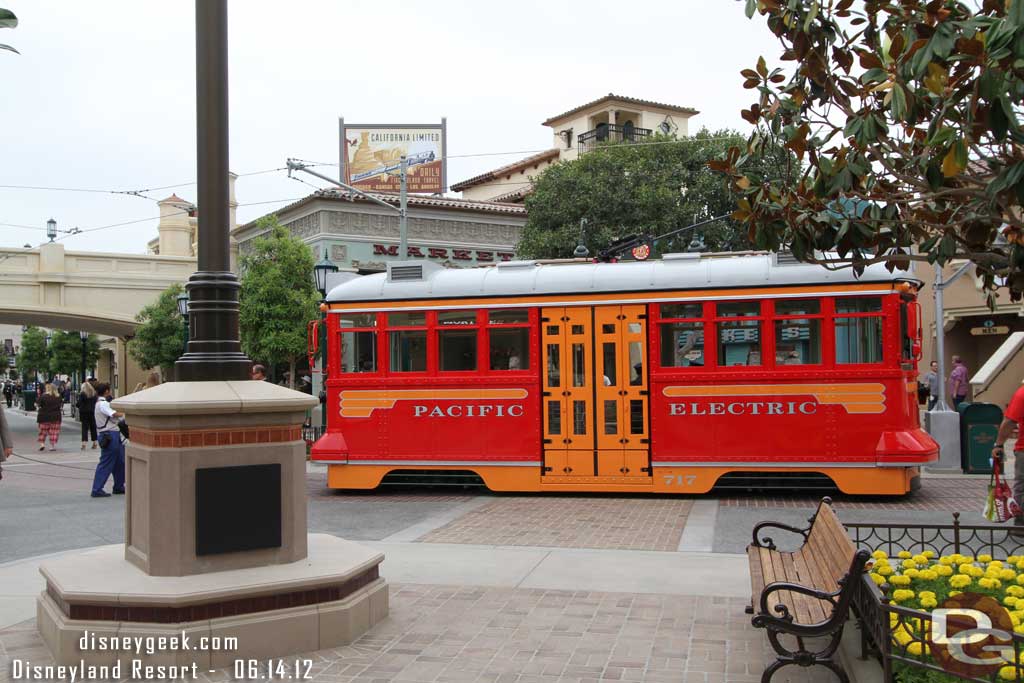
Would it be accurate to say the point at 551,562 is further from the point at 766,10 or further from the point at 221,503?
the point at 766,10

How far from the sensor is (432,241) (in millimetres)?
36562

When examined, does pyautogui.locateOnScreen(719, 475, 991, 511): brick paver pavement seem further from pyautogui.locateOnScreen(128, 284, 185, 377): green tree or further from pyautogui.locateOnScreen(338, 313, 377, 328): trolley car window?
pyautogui.locateOnScreen(128, 284, 185, 377): green tree

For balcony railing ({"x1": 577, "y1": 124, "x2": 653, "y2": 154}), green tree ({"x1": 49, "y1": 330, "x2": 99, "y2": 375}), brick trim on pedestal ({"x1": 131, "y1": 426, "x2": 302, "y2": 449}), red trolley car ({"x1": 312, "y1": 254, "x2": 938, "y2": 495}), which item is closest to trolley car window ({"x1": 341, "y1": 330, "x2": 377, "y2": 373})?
red trolley car ({"x1": 312, "y1": 254, "x2": 938, "y2": 495})

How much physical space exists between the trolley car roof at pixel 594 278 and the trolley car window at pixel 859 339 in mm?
492

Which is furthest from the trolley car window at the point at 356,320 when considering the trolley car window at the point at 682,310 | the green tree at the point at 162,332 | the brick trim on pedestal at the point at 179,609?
the green tree at the point at 162,332

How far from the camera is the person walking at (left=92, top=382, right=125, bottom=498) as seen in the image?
43.9ft

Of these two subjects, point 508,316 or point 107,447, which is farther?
point 107,447

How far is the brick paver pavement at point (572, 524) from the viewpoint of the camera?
374 inches

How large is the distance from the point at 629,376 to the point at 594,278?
1.41 m

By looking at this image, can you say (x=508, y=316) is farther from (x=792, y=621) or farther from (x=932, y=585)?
(x=792, y=621)

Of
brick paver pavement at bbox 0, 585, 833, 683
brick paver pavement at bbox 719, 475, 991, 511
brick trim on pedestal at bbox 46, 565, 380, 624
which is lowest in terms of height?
brick paver pavement at bbox 719, 475, 991, 511

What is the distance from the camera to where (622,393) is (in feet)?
40.9

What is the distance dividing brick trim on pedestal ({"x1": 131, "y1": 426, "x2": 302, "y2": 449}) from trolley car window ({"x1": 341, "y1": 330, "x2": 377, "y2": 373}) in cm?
722

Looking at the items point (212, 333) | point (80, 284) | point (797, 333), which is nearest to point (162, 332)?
point (80, 284)
